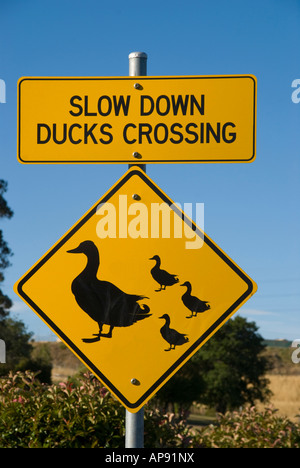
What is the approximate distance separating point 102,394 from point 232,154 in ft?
10.9

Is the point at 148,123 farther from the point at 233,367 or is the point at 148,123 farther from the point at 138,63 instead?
the point at 233,367

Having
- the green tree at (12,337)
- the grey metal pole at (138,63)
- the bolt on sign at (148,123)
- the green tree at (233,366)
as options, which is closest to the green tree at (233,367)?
the green tree at (233,366)

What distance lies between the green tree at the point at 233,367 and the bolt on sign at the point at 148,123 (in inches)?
Answer: 1224

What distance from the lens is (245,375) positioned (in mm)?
36375

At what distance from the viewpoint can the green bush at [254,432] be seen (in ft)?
24.4

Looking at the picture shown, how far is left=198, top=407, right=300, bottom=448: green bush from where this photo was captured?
7449mm

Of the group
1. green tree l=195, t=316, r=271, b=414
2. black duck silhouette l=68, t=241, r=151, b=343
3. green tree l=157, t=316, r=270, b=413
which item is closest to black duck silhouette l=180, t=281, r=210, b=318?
black duck silhouette l=68, t=241, r=151, b=343

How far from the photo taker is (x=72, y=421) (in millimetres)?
5617

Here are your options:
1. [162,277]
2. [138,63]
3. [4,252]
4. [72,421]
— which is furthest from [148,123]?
[4,252]

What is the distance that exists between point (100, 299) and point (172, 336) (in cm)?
47

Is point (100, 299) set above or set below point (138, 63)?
below

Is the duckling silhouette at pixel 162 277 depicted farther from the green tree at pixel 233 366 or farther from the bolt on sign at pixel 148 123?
the green tree at pixel 233 366

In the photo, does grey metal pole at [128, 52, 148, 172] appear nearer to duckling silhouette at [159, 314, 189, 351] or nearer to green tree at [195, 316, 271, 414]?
duckling silhouette at [159, 314, 189, 351]
